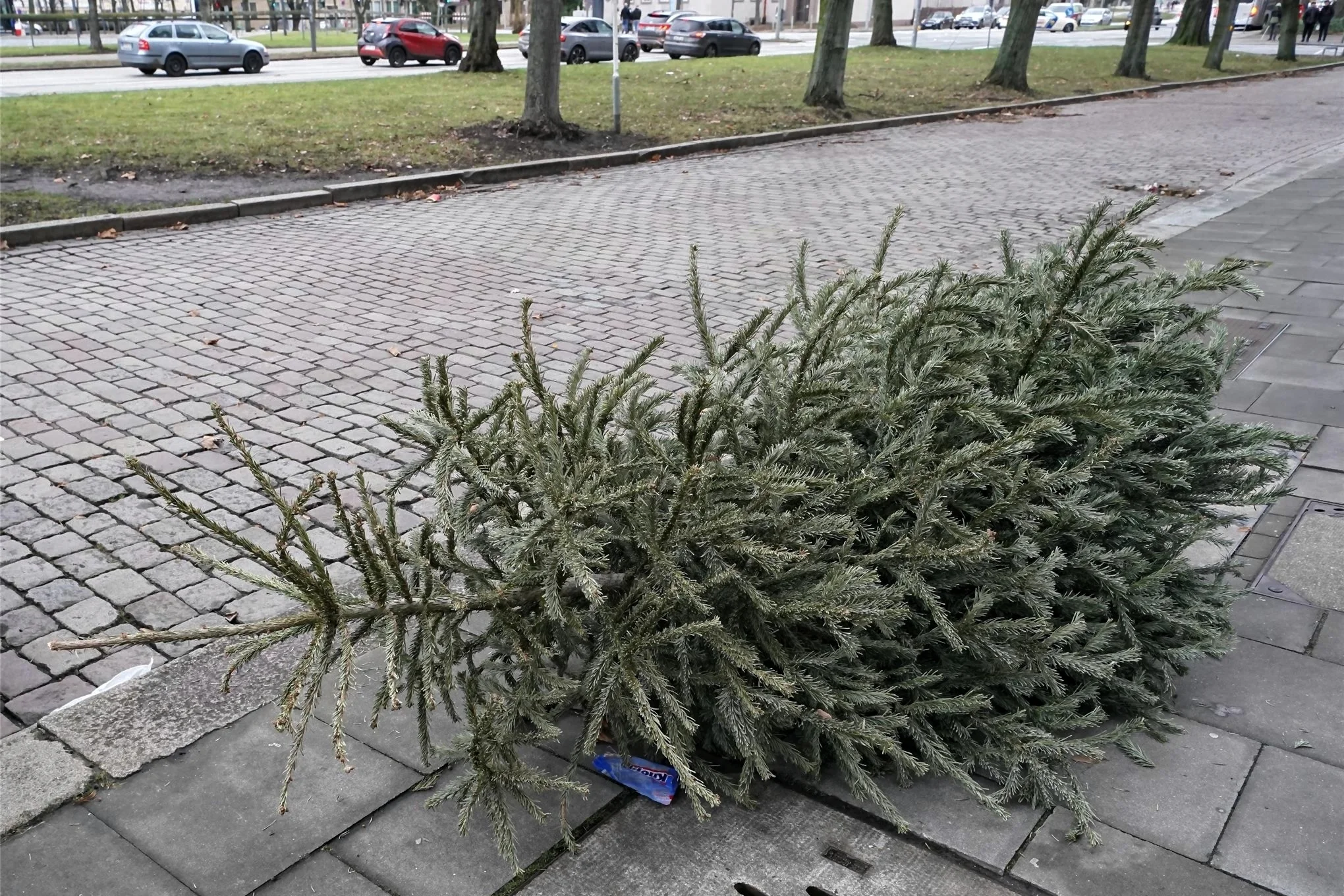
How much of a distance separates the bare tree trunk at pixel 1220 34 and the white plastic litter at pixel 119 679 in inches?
1492

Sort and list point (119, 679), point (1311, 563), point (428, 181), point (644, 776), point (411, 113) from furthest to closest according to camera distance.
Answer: point (411, 113)
point (428, 181)
point (1311, 563)
point (119, 679)
point (644, 776)

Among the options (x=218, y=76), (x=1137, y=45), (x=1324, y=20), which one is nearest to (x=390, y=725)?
(x=218, y=76)

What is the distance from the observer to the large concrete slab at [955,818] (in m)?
2.81

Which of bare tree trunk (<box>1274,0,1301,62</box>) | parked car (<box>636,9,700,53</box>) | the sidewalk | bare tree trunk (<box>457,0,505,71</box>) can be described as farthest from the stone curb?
bare tree trunk (<box>1274,0,1301,62</box>)

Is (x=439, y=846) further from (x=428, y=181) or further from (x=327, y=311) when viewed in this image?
(x=428, y=181)

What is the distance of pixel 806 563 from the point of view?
2.91 metres

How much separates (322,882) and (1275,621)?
3.36 meters

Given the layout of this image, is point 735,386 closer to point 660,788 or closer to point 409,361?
point 660,788

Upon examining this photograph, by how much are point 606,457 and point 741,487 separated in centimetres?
40

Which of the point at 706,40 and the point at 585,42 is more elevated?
the point at 706,40

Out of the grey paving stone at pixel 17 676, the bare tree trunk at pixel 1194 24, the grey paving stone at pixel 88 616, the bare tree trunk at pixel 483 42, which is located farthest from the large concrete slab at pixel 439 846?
the bare tree trunk at pixel 1194 24

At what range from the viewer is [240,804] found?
2963 millimetres

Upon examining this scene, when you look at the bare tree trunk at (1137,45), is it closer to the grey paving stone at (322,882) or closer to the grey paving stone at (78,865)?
the grey paving stone at (322,882)

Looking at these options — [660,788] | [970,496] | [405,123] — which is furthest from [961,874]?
[405,123]
